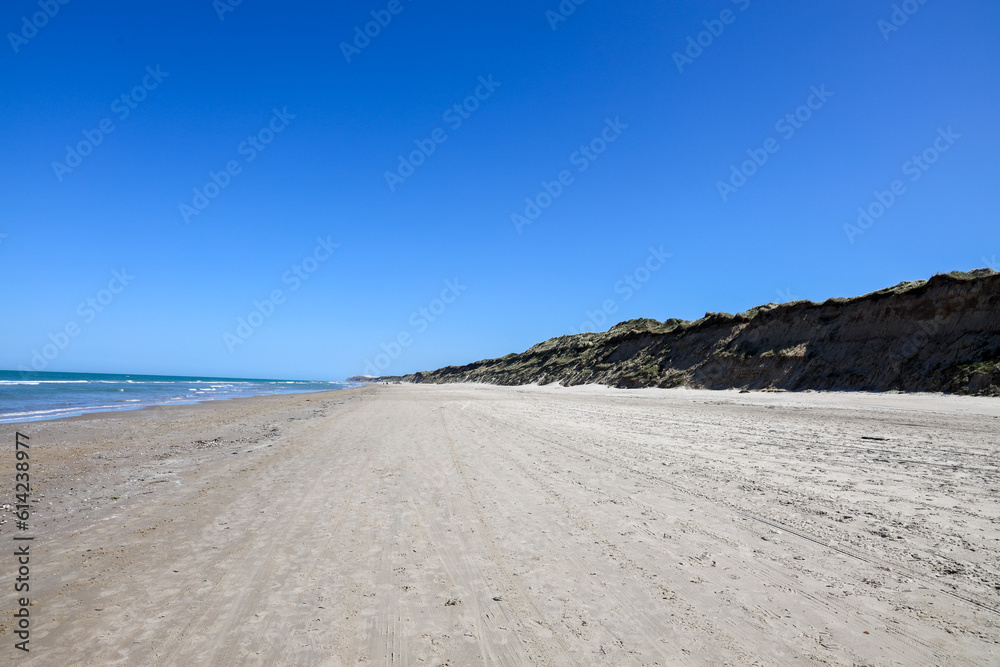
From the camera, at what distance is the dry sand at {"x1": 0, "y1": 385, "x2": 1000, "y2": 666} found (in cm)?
320

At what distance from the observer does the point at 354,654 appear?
10.1ft

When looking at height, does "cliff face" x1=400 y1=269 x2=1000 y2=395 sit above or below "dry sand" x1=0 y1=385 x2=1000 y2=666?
above

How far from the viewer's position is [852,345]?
2522 cm

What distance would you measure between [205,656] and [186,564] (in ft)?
5.99

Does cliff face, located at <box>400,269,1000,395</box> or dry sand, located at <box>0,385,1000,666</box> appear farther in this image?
cliff face, located at <box>400,269,1000,395</box>

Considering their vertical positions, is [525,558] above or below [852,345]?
below

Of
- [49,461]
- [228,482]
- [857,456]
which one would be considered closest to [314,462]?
[228,482]

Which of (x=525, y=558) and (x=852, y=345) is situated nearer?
(x=525, y=558)

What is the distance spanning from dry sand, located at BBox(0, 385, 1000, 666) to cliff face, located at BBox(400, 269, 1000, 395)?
47.1 ft

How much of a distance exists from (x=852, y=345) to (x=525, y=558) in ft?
91.6

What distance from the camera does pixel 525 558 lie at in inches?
179

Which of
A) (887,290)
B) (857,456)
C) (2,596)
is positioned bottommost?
(2,596)

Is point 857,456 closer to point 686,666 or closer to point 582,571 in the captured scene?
point 582,571

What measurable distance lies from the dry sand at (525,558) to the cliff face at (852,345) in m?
14.3
